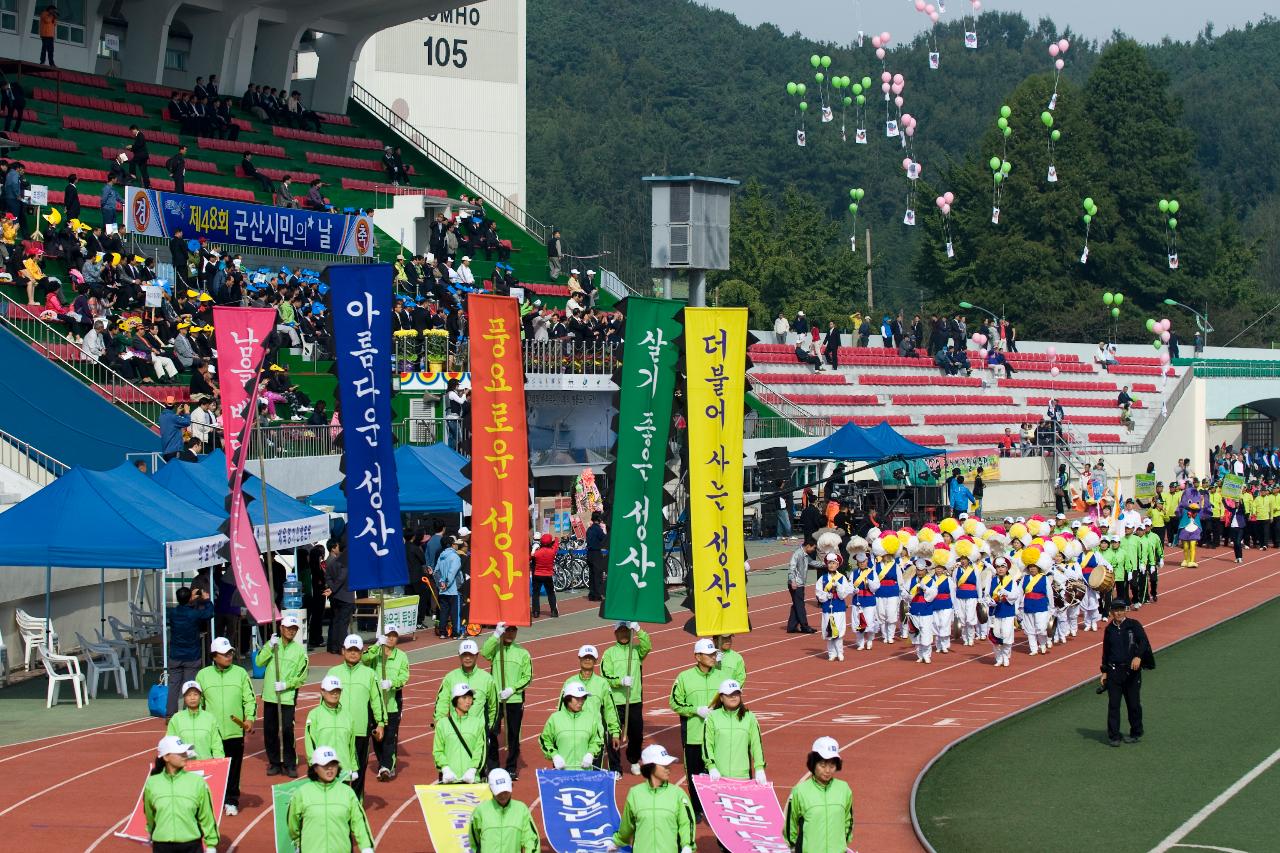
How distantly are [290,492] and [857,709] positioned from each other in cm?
1148

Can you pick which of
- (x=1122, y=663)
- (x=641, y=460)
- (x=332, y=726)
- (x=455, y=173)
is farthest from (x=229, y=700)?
(x=455, y=173)

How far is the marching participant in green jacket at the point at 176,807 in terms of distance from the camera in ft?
42.5

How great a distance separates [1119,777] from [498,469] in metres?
6.44

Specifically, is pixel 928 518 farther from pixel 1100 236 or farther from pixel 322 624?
pixel 1100 236

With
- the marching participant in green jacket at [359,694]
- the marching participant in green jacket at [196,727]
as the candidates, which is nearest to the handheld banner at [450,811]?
the marching participant in green jacket at [196,727]

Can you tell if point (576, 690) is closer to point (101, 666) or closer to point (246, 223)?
point (101, 666)

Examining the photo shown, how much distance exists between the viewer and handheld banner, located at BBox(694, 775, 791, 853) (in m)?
13.6

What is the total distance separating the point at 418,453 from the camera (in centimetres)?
3009

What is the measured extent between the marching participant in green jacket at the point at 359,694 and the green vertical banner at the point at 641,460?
2274 millimetres

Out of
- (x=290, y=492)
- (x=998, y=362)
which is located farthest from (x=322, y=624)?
(x=998, y=362)

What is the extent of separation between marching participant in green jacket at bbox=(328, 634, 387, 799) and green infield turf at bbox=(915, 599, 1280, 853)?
15.5 feet

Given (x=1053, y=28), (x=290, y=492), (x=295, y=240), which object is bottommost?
(x=290, y=492)

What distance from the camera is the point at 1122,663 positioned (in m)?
18.9

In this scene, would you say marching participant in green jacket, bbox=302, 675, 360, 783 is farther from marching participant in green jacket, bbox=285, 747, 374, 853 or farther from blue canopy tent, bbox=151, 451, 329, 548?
blue canopy tent, bbox=151, 451, 329, 548
